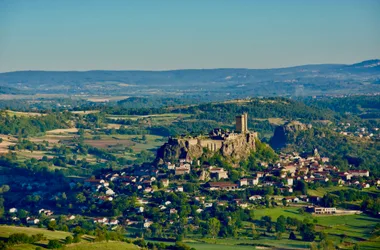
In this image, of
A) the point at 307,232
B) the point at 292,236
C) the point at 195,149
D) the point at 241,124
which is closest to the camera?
the point at 307,232

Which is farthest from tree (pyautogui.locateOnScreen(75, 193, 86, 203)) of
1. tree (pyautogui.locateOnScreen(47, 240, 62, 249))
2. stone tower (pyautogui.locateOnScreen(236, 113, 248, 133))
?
tree (pyautogui.locateOnScreen(47, 240, 62, 249))

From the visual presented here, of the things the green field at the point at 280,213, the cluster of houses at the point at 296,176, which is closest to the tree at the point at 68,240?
the green field at the point at 280,213

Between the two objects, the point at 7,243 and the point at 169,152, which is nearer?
the point at 7,243

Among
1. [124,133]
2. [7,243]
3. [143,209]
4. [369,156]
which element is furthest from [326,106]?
[7,243]

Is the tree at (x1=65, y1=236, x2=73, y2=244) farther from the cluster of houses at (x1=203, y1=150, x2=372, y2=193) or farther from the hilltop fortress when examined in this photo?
the hilltop fortress

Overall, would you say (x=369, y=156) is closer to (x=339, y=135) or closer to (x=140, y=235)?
(x=339, y=135)

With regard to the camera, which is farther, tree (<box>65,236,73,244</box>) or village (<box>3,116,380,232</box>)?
village (<box>3,116,380,232</box>)

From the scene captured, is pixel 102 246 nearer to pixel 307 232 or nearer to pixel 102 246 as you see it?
pixel 102 246

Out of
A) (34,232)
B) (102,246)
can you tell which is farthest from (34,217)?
(102,246)
